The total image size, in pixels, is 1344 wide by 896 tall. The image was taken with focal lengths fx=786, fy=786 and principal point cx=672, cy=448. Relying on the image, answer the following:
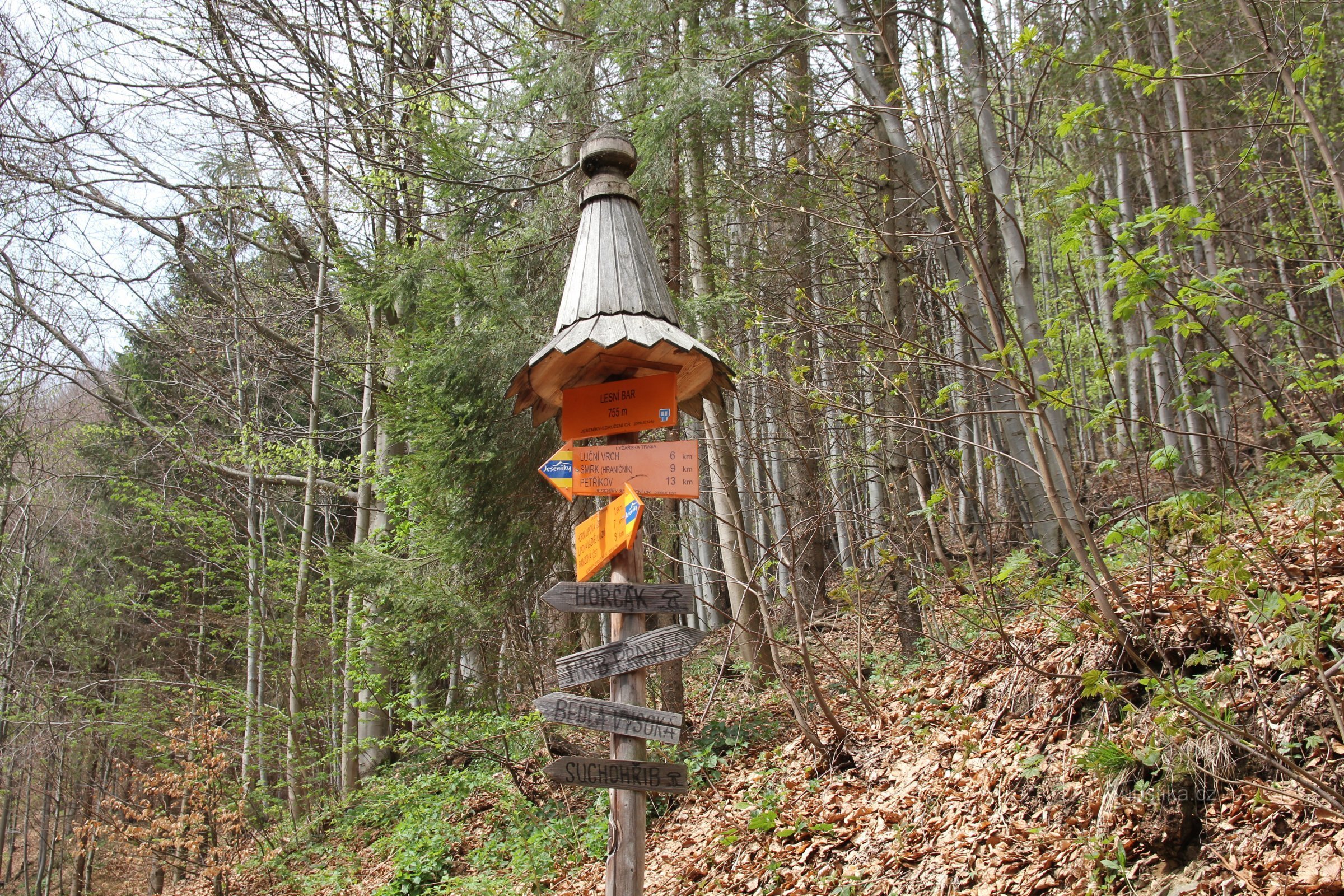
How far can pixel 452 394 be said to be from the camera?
7.26 metres

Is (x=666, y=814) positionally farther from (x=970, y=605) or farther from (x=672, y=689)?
(x=970, y=605)

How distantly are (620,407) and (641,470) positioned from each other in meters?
0.37

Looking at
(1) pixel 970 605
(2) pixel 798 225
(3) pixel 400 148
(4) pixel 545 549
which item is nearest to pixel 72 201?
(3) pixel 400 148

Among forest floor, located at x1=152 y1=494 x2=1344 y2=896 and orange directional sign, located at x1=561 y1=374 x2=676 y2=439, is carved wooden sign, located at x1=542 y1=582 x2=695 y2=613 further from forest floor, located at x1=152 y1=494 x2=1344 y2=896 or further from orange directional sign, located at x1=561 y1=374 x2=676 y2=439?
forest floor, located at x1=152 y1=494 x2=1344 y2=896

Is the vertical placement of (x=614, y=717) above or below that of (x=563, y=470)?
below

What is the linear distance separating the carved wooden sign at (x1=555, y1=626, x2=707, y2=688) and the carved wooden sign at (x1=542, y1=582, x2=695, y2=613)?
118 mm

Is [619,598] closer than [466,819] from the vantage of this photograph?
Yes

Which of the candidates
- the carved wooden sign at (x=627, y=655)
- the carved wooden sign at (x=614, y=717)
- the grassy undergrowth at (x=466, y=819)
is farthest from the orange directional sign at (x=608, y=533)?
the grassy undergrowth at (x=466, y=819)

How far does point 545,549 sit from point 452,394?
1.72 m

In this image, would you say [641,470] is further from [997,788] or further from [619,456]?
[997,788]

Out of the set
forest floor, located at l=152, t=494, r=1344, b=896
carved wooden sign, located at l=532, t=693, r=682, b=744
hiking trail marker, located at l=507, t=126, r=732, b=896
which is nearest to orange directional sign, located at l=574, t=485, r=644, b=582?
hiking trail marker, located at l=507, t=126, r=732, b=896

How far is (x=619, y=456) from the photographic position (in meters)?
3.63

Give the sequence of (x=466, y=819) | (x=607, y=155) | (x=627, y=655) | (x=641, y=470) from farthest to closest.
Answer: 1. (x=466, y=819)
2. (x=607, y=155)
3. (x=641, y=470)
4. (x=627, y=655)

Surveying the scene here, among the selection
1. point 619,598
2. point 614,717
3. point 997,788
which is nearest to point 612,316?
point 619,598
